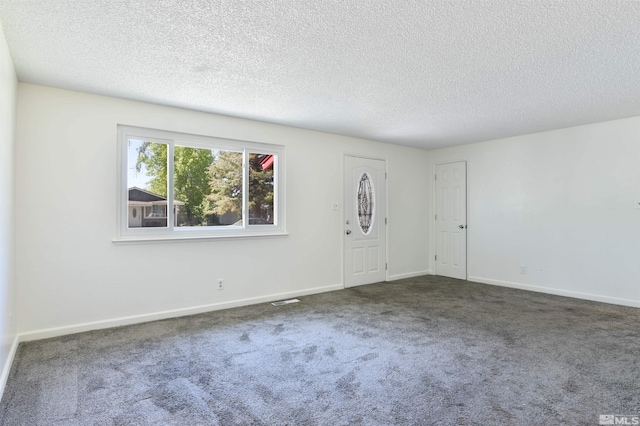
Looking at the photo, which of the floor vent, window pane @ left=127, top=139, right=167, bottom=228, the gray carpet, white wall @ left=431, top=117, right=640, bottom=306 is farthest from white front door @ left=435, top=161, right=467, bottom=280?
window pane @ left=127, top=139, right=167, bottom=228

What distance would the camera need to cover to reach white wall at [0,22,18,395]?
241 cm

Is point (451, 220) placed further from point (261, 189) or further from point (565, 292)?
point (261, 189)

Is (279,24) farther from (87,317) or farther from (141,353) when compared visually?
(87,317)

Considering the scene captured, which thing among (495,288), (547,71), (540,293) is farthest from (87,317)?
(540,293)

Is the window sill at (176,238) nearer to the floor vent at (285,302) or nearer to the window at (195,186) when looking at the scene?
the window at (195,186)

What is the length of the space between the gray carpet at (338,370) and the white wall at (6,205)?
0.75 ft

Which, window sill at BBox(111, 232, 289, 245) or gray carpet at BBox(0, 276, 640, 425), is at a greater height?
window sill at BBox(111, 232, 289, 245)

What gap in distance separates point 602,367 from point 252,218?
3793 mm

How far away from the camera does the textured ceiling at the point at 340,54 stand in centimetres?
211

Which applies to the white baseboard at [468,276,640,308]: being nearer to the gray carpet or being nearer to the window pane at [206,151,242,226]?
the gray carpet

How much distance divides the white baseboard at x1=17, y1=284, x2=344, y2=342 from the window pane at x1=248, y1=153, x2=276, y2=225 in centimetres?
101

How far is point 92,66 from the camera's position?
9.48 ft

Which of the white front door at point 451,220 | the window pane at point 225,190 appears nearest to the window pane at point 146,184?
the window pane at point 225,190

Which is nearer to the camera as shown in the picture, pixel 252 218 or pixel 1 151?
pixel 1 151
